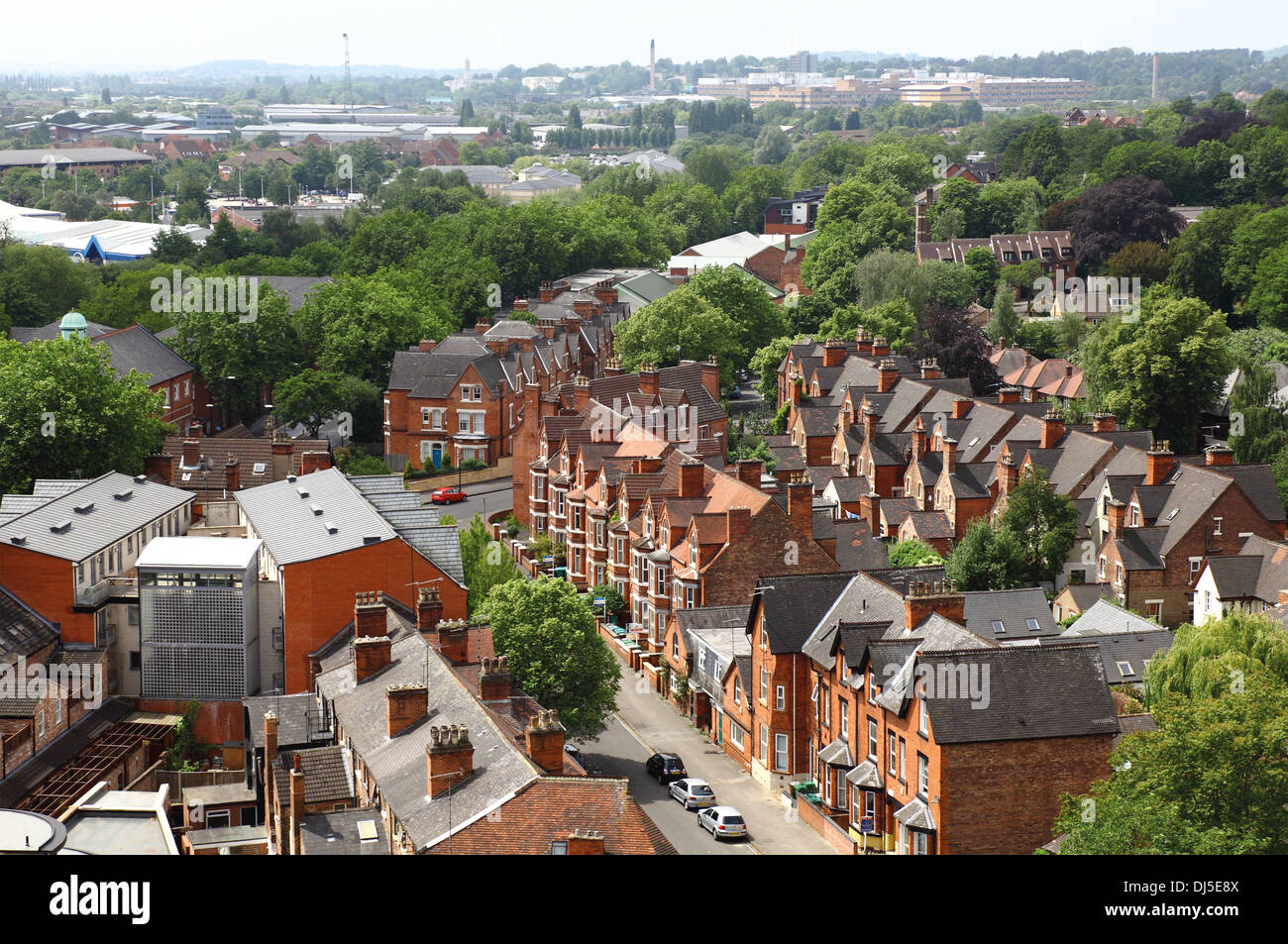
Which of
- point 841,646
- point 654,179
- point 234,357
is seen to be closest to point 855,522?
point 841,646

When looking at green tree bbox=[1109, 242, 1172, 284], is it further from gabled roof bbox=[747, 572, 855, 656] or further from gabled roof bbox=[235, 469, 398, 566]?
gabled roof bbox=[747, 572, 855, 656]

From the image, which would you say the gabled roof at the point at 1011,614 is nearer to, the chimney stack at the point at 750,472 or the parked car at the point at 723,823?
the chimney stack at the point at 750,472

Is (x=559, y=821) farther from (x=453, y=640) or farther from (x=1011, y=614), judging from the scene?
(x=1011, y=614)

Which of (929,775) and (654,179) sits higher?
(654,179)

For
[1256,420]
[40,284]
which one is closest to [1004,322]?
[1256,420]

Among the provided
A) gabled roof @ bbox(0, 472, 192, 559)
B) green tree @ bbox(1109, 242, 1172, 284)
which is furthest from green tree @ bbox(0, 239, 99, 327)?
green tree @ bbox(1109, 242, 1172, 284)

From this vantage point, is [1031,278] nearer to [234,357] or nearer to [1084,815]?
[234,357]
